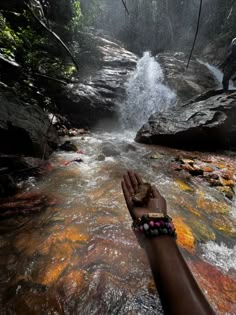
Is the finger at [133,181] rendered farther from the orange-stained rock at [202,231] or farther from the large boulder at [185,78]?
the large boulder at [185,78]

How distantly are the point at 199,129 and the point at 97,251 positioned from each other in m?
5.80

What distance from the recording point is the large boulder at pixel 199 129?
22.2 ft

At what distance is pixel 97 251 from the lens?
1.99 metres

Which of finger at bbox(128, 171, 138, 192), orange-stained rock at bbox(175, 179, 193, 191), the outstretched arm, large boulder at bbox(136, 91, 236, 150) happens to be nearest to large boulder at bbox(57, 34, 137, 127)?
large boulder at bbox(136, 91, 236, 150)

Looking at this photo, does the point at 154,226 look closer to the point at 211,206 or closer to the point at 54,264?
the point at 54,264

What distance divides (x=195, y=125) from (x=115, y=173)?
3.90 meters

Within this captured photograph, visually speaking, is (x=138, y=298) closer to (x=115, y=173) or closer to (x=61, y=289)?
(x=61, y=289)

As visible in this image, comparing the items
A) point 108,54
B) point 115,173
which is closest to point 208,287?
point 115,173

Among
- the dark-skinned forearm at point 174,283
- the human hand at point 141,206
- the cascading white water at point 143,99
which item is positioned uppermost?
the cascading white water at point 143,99

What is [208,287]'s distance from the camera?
1678 millimetres

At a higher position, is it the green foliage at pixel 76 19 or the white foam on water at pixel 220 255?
the green foliage at pixel 76 19

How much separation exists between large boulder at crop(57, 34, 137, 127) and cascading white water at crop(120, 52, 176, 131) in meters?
0.50

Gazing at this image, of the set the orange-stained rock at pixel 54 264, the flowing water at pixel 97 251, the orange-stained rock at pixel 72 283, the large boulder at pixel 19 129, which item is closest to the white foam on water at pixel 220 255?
the flowing water at pixel 97 251

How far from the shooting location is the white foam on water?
1.99 meters
